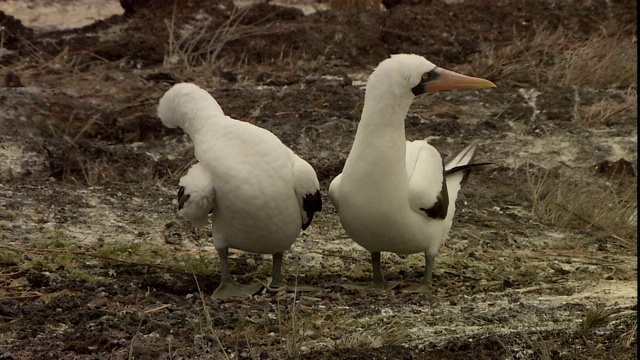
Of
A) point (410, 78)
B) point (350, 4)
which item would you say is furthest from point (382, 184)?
point (350, 4)

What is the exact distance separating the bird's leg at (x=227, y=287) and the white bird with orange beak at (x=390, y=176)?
602 millimetres

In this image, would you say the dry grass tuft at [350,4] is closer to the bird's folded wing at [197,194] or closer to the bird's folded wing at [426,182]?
the bird's folded wing at [426,182]

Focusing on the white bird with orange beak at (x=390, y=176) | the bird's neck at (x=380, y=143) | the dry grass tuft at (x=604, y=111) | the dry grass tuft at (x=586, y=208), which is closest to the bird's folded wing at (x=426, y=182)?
the white bird with orange beak at (x=390, y=176)

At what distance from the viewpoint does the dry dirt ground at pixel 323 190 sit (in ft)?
15.6

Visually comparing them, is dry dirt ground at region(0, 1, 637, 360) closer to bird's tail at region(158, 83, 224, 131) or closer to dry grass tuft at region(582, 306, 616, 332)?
dry grass tuft at region(582, 306, 616, 332)

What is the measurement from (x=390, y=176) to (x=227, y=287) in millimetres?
1024

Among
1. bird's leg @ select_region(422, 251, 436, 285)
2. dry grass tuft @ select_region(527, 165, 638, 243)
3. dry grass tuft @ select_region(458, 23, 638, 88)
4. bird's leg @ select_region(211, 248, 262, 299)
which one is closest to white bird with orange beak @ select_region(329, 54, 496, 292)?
bird's leg @ select_region(422, 251, 436, 285)

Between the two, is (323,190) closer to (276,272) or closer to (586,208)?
(586,208)

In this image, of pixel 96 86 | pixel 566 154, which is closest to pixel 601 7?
pixel 566 154

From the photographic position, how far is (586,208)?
25.3ft

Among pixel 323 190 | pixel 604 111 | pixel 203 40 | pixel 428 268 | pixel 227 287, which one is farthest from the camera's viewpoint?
pixel 203 40

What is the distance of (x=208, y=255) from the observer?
6461mm

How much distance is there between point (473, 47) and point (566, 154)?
3361 millimetres

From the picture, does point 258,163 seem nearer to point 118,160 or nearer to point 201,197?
point 201,197
